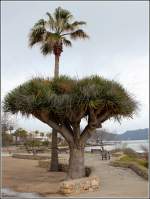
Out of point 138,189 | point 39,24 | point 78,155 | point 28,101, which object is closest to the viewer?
point 138,189

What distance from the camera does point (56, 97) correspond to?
16.7 meters

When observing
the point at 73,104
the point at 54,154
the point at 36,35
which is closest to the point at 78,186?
the point at 73,104

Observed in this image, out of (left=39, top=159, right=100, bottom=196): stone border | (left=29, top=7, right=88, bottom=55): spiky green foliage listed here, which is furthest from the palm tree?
(left=39, top=159, right=100, bottom=196): stone border

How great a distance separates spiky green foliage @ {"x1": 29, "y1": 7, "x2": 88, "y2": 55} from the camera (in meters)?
22.4

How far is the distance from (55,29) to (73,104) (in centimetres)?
760

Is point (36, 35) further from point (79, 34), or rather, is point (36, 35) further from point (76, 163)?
point (76, 163)

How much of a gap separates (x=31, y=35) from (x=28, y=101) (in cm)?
757

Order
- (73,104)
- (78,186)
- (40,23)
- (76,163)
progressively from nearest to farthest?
(78,186)
(73,104)
(76,163)
(40,23)

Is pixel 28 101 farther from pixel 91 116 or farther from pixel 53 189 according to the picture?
pixel 53 189

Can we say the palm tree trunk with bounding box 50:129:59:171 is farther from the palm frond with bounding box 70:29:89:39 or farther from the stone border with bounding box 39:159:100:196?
the stone border with bounding box 39:159:100:196

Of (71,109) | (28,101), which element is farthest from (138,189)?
(28,101)

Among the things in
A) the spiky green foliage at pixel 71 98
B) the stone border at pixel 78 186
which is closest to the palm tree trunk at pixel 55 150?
the spiky green foliage at pixel 71 98

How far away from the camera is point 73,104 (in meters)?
16.5

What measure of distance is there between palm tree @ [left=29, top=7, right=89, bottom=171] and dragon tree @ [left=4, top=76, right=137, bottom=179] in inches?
199
